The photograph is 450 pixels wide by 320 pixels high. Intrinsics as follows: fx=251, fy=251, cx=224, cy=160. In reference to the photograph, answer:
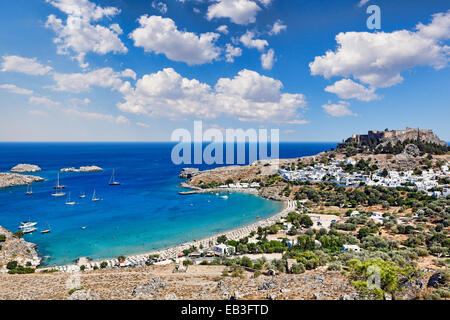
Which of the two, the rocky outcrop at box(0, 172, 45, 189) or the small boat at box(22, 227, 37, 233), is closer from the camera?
the small boat at box(22, 227, 37, 233)

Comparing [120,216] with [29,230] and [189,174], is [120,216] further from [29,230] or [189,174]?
[189,174]

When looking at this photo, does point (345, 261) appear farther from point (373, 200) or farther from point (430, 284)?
point (373, 200)

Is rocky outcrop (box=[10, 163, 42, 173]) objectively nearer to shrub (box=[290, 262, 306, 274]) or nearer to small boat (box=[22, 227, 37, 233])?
small boat (box=[22, 227, 37, 233])

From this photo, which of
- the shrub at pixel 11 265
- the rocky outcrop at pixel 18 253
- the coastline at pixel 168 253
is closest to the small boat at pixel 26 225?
the rocky outcrop at pixel 18 253

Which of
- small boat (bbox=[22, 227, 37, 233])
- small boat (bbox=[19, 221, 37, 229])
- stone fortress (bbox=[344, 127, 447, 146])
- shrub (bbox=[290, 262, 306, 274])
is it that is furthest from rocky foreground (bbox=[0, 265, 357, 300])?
stone fortress (bbox=[344, 127, 447, 146])

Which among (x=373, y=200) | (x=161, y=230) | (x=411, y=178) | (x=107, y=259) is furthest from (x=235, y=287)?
(x=411, y=178)

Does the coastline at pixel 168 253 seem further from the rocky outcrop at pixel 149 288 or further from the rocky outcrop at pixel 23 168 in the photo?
the rocky outcrop at pixel 23 168
